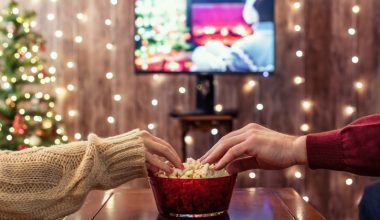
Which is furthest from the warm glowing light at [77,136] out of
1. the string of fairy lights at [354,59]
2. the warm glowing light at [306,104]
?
the string of fairy lights at [354,59]

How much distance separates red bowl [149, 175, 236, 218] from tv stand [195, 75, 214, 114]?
2.58m

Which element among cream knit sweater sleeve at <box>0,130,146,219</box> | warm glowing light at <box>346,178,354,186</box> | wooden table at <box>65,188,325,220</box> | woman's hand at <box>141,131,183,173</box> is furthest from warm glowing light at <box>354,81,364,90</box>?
cream knit sweater sleeve at <box>0,130,146,219</box>

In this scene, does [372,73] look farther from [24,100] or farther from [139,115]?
[24,100]

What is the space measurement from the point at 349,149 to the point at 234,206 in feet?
1.19

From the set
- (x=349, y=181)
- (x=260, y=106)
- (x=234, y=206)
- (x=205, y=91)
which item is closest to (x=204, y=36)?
(x=205, y=91)

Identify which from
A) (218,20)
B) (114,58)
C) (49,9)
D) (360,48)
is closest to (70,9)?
(49,9)

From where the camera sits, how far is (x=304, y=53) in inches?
171

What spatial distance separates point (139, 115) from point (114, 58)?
1.52ft

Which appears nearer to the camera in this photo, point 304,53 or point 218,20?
point 218,20

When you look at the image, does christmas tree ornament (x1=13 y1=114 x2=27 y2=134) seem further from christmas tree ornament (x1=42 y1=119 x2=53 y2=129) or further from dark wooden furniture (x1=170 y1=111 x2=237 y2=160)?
dark wooden furniture (x1=170 y1=111 x2=237 y2=160)

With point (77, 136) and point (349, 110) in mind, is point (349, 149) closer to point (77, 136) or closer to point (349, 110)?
point (349, 110)

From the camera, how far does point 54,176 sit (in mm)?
1191

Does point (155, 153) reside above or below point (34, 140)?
above

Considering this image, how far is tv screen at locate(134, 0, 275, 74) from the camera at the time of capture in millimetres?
3898
